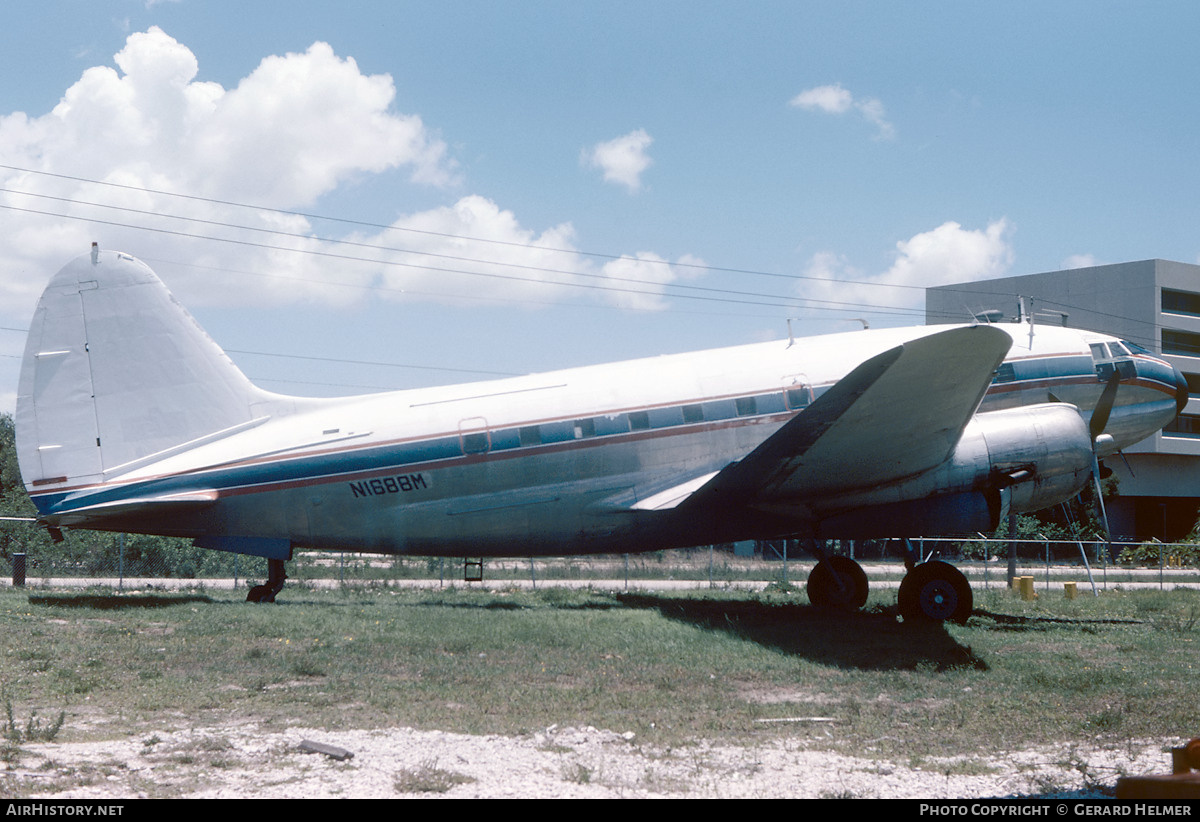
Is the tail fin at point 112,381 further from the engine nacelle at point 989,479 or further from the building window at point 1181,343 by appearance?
the building window at point 1181,343

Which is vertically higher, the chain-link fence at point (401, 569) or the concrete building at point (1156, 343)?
the concrete building at point (1156, 343)

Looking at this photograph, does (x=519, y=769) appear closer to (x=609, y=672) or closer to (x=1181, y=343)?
(x=609, y=672)

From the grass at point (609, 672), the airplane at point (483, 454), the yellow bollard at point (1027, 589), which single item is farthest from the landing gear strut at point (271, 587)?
the yellow bollard at point (1027, 589)

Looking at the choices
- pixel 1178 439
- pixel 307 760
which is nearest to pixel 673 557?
pixel 307 760

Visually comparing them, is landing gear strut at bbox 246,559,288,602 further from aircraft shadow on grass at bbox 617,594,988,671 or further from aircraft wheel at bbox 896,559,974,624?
aircraft wheel at bbox 896,559,974,624

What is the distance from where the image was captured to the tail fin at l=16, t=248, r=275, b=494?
→ 15.5 metres

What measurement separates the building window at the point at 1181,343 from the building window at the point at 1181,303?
158 cm

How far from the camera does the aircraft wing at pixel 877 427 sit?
40.2 feet

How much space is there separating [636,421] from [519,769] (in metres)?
9.33

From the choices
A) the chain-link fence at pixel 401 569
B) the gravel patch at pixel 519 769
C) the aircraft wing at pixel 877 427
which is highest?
the aircraft wing at pixel 877 427

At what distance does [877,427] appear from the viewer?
1352cm

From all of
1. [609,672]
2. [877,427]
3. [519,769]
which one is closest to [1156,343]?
[877,427]

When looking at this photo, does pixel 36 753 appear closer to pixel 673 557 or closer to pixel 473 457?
pixel 473 457

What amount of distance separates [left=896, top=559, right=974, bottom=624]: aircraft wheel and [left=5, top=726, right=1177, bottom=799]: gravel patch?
6.88 metres
